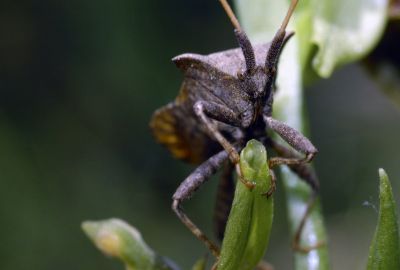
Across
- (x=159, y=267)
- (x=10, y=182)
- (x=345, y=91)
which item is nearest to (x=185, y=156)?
(x=159, y=267)

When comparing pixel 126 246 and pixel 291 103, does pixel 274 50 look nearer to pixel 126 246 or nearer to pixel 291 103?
pixel 291 103

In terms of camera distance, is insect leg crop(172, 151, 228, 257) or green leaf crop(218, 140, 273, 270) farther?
insect leg crop(172, 151, 228, 257)

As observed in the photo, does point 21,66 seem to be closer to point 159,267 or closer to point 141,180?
point 141,180

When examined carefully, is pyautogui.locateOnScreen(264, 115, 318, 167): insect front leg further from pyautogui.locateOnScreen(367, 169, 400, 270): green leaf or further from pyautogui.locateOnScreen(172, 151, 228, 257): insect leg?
pyautogui.locateOnScreen(367, 169, 400, 270): green leaf

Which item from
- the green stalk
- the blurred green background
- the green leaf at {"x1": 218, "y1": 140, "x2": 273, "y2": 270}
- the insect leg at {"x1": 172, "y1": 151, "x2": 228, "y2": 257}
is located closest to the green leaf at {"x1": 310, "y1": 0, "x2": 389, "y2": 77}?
the green stalk

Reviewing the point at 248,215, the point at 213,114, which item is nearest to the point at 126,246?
the point at 248,215

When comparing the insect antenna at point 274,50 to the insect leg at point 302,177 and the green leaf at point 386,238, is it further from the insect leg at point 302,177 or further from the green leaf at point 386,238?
the green leaf at point 386,238

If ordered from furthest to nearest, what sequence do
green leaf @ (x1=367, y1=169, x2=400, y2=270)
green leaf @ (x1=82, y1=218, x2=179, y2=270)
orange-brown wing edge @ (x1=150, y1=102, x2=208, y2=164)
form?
orange-brown wing edge @ (x1=150, y1=102, x2=208, y2=164) < green leaf @ (x1=82, y1=218, x2=179, y2=270) < green leaf @ (x1=367, y1=169, x2=400, y2=270)
